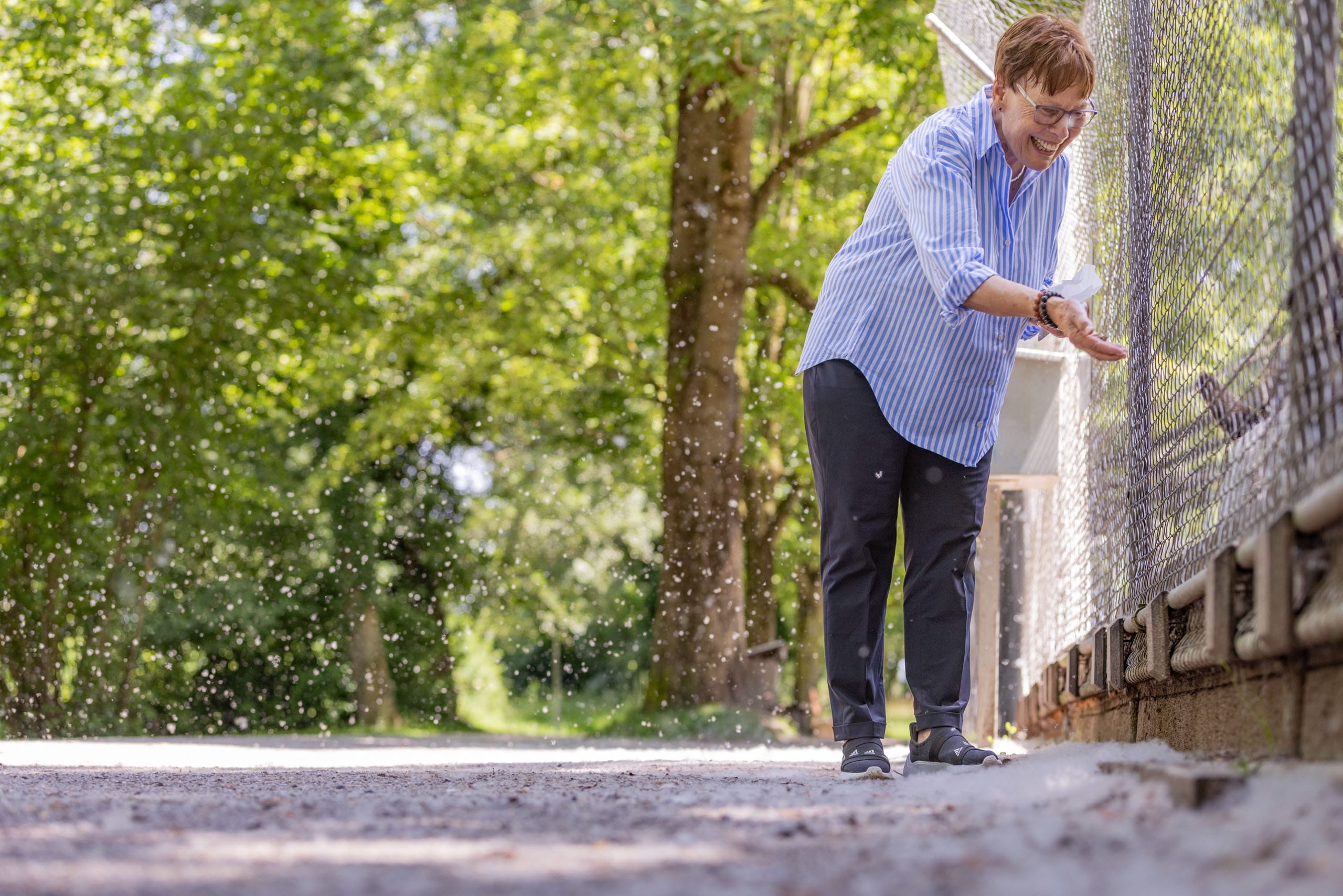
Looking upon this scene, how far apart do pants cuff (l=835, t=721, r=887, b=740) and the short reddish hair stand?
160 cm

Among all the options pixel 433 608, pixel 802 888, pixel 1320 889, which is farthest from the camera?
pixel 433 608

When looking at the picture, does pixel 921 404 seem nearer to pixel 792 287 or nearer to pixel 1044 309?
pixel 1044 309

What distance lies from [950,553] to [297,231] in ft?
33.2

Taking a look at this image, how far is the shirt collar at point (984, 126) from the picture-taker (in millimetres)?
3459

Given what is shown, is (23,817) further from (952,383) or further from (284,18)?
(284,18)

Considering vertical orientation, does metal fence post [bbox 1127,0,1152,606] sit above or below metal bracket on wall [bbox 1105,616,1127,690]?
above

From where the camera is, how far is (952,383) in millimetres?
3506

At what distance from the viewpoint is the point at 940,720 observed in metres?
3.46

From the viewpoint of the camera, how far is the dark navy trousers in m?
3.49

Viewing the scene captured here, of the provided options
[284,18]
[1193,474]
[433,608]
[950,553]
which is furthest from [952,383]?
[433,608]

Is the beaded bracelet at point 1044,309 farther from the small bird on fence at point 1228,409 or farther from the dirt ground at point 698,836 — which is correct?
the dirt ground at point 698,836

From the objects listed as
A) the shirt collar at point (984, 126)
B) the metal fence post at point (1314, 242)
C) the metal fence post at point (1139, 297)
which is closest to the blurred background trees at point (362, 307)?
the metal fence post at point (1139, 297)

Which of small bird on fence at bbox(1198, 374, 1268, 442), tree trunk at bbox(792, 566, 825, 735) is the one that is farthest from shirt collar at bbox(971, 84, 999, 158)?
tree trunk at bbox(792, 566, 825, 735)

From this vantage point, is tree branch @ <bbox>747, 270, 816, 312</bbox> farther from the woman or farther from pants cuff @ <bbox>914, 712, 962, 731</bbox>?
pants cuff @ <bbox>914, 712, 962, 731</bbox>
